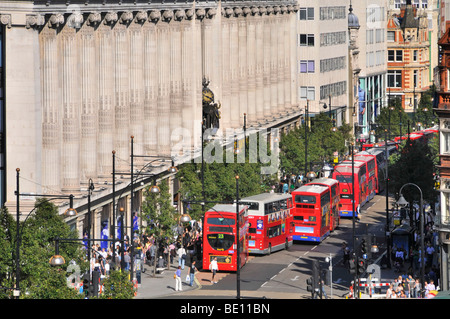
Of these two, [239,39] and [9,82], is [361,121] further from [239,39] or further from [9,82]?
[9,82]

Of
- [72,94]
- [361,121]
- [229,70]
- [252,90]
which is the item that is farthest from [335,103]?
[72,94]

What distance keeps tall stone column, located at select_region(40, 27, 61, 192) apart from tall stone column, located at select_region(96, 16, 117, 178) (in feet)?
33.4

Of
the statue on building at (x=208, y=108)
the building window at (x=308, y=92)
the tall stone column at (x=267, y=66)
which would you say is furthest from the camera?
the building window at (x=308, y=92)

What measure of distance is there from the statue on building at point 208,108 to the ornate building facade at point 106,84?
2357mm

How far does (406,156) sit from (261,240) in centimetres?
1929

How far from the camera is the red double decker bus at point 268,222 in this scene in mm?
81812

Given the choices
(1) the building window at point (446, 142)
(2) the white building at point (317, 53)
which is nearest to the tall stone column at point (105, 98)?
(1) the building window at point (446, 142)

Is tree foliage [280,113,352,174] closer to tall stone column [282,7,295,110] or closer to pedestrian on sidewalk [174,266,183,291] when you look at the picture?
tall stone column [282,7,295,110]

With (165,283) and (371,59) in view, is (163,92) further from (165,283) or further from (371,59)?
(371,59)

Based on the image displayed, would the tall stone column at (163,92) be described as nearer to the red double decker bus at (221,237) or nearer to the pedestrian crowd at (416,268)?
the pedestrian crowd at (416,268)

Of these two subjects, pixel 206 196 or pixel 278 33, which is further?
pixel 278 33

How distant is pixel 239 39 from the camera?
430 feet

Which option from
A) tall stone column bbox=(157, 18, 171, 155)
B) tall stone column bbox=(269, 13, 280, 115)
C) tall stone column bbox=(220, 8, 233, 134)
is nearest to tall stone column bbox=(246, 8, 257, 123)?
tall stone column bbox=(269, 13, 280, 115)

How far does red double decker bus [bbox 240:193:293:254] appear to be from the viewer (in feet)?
268
